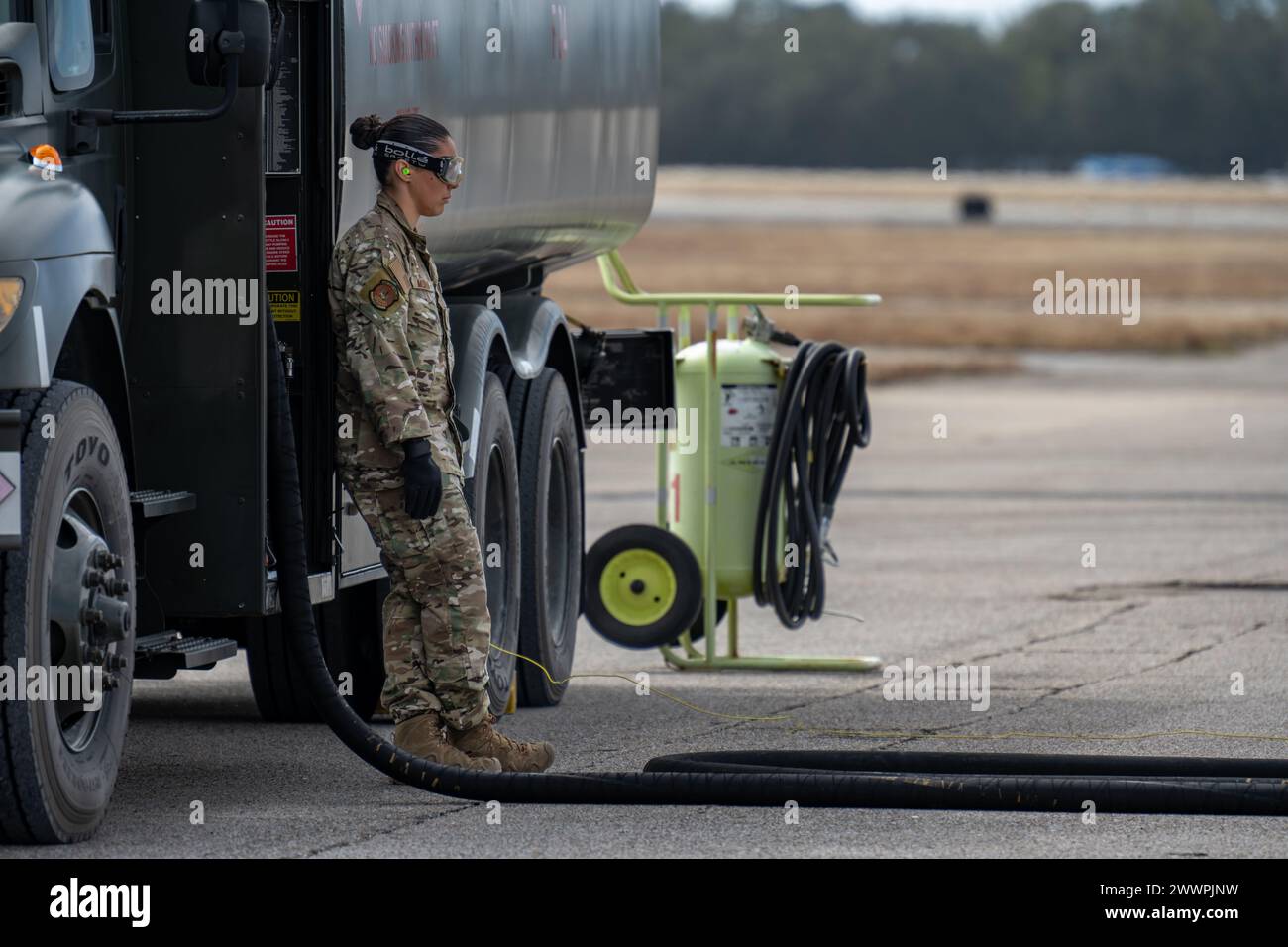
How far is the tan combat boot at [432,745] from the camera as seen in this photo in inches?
295

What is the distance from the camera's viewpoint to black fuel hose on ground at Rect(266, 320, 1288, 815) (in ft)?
22.5

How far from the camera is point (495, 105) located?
8.89m

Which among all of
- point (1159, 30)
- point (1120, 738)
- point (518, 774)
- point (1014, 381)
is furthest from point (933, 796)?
point (1159, 30)

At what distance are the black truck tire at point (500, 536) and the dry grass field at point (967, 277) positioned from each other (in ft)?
61.0

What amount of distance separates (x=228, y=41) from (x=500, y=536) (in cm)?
329

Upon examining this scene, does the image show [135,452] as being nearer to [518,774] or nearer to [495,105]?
[518,774]

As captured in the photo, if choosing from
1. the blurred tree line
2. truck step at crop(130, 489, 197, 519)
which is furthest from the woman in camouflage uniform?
the blurred tree line

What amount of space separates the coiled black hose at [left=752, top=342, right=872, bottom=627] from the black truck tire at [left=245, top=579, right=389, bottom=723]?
2300 mm

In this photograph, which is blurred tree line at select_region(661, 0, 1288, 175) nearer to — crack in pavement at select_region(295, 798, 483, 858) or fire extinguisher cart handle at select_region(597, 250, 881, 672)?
fire extinguisher cart handle at select_region(597, 250, 881, 672)

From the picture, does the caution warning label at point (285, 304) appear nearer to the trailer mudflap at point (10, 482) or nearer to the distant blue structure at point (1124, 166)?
the trailer mudflap at point (10, 482)

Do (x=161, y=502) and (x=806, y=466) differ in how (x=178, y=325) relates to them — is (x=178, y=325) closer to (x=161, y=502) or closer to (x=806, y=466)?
(x=161, y=502)

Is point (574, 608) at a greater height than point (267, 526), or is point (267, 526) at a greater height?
point (267, 526)

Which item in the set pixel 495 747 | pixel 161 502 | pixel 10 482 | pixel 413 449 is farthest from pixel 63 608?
pixel 495 747

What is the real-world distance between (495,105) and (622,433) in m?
2.81
